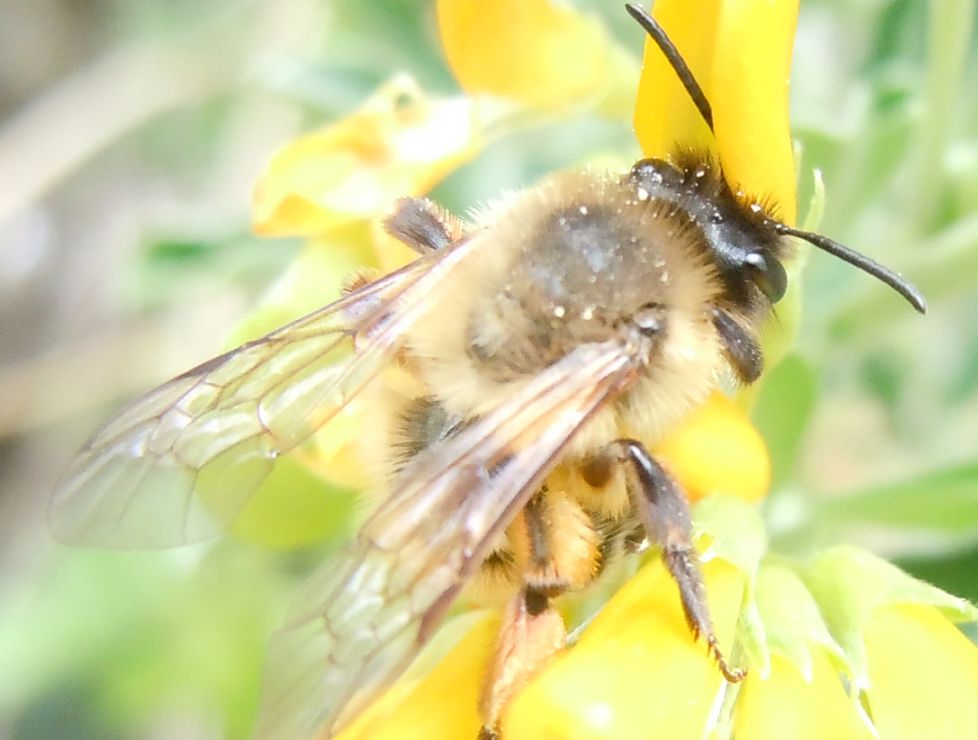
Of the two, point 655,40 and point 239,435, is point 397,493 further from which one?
point 655,40

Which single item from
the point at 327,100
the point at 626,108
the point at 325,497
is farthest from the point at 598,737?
the point at 327,100

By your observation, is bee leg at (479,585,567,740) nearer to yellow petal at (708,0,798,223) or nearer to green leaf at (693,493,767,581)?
green leaf at (693,493,767,581)

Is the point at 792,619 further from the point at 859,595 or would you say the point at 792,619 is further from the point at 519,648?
the point at 519,648

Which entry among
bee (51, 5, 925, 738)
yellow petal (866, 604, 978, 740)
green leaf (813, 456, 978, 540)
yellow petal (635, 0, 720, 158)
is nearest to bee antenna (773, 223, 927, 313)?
bee (51, 5, 925, 738)

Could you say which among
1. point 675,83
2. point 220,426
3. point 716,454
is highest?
point 675,83

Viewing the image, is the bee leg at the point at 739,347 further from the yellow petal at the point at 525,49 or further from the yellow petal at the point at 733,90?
the yellow petal at the point at 525,49

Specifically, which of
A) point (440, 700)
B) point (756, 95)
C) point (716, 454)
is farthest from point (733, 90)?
point (440, 700)

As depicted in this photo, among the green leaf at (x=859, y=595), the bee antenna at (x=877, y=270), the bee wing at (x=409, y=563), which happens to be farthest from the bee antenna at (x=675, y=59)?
the green leaf at (x=859, y=595)

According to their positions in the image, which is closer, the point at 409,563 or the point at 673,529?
the point at 409,563
